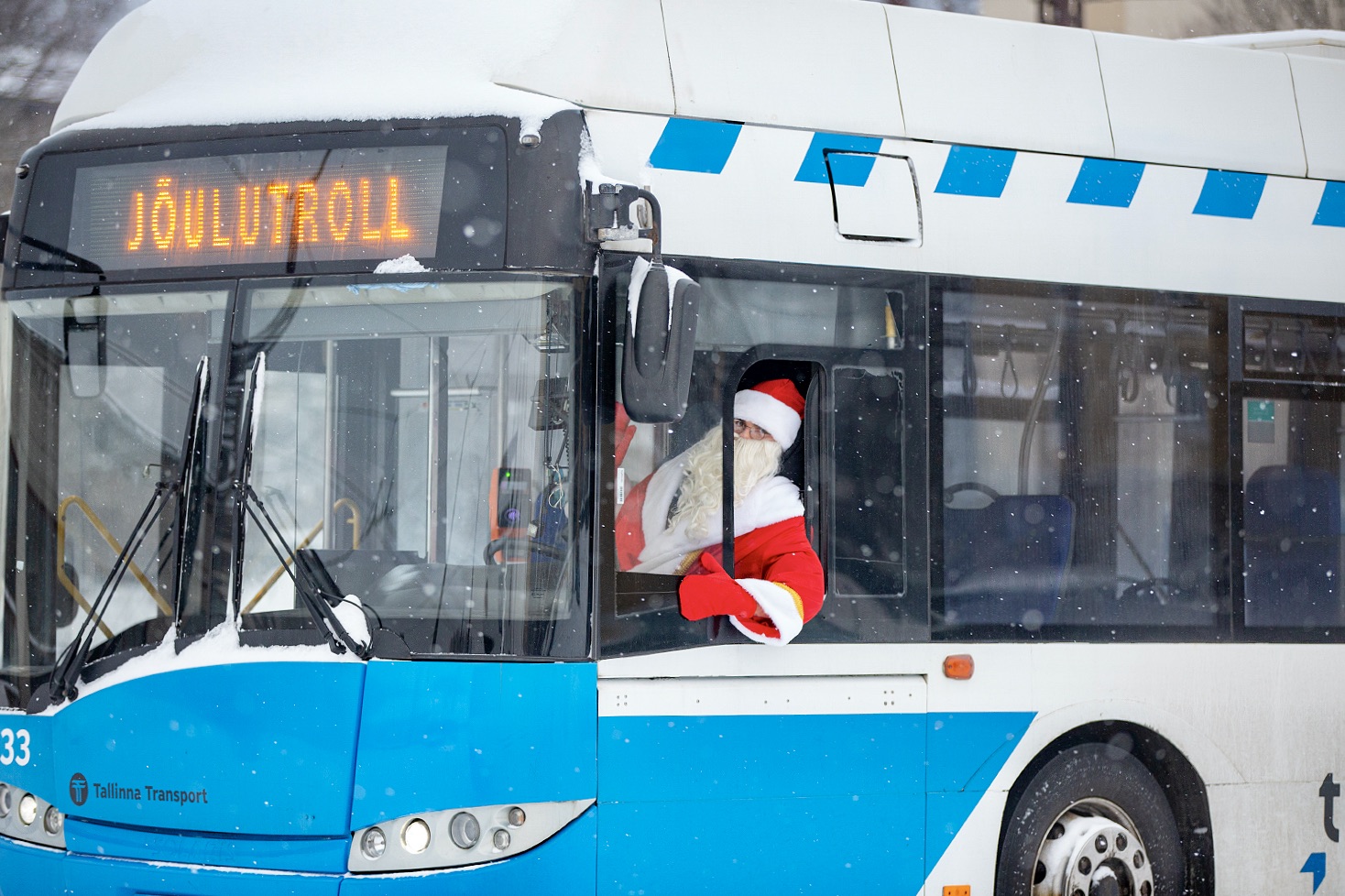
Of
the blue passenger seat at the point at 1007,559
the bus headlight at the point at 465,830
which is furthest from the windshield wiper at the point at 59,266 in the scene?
the blue passenger seat at the point at 1007,559

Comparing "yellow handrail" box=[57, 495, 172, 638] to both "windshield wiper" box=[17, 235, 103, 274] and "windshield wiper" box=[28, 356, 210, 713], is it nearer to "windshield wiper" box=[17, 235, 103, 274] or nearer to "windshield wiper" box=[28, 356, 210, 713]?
"windshield wiper" box=[28, 356, 210, 713]

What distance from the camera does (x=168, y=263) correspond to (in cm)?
453

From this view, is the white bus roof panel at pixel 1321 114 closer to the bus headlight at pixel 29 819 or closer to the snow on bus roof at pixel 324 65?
the snow on bus roof at pixel 324 65

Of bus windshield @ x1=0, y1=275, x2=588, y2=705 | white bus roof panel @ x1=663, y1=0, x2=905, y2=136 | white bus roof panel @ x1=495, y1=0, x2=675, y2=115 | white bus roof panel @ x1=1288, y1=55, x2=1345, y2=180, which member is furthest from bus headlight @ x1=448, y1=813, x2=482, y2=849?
white bus roof panel @ x1=1288, y1=55, x2=1345, y2=180

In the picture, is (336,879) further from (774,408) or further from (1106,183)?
(1106,183)

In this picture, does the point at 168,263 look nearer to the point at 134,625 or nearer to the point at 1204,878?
the point at 134,625

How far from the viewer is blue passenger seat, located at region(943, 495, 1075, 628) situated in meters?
5.04

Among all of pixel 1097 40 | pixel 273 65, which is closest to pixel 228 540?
pixel 273 65

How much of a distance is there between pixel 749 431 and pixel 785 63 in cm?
126

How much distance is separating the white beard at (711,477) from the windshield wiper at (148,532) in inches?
58.1

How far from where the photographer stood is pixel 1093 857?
526 cm

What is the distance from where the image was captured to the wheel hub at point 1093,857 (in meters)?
5.20

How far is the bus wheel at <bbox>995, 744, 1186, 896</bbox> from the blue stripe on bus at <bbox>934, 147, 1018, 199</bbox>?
2.02 metres

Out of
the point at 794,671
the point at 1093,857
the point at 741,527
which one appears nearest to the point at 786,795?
the point at 794,671
